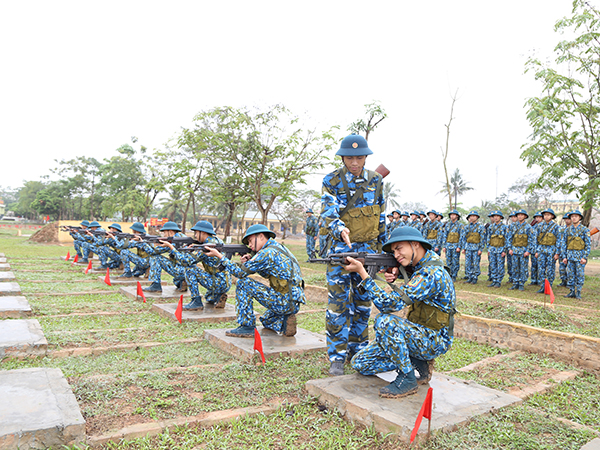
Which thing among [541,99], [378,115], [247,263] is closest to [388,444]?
[247,263]

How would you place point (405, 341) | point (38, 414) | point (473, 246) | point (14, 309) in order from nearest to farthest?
point (38, 414)
point (405, 341)
point (14, 309)
point (473, 246)

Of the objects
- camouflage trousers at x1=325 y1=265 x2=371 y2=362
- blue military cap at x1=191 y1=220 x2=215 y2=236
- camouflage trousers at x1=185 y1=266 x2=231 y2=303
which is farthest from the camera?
camouflage trousers at x1=185 y1=266 x2=231 y2=303

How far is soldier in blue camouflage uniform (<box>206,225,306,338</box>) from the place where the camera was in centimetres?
501

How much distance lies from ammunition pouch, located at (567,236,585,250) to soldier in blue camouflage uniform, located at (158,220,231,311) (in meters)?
7.94

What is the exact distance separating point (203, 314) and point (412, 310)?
13.2 ft

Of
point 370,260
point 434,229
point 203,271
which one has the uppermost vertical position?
point 434,229

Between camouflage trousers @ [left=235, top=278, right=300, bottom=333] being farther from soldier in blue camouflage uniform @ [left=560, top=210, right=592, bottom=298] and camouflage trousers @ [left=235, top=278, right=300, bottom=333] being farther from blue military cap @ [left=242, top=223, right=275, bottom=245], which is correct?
soldier in blue camouflage uniform @ [left=560, top=210, right=592, bottom=298]

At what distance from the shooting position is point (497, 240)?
11.5 metres

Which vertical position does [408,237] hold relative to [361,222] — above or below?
below

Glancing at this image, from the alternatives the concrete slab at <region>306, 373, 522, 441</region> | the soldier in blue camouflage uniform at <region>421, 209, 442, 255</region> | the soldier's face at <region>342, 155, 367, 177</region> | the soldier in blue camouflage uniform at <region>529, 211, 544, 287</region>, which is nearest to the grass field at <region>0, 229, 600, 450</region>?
the concrete slab at <region>306, 373, 522, 441</region>

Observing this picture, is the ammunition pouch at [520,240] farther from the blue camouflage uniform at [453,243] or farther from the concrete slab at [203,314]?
the concrete slab at [203,314]

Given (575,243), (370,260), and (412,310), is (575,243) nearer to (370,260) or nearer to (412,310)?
(412,310)

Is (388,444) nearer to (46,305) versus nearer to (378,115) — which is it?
(46,305)

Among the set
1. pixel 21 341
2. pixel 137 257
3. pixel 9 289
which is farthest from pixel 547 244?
pixel 9 289
